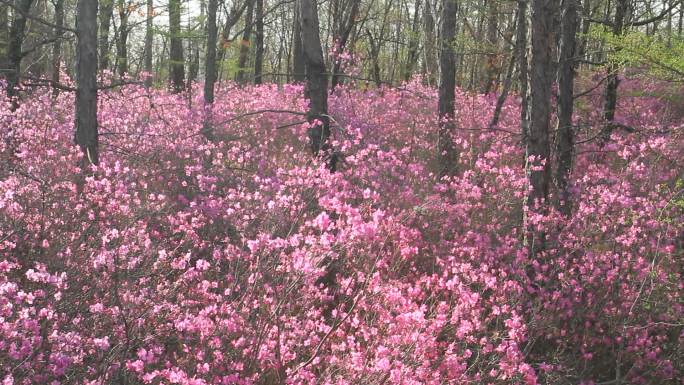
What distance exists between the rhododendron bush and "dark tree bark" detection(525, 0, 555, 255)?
0.40 m

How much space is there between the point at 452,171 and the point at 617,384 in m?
5.45

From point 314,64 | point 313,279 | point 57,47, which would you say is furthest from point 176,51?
point 313,279

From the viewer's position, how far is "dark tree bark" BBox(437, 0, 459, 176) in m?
10.0

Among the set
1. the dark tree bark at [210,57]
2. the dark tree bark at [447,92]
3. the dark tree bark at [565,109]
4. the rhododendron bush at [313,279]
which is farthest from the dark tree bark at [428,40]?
the dark tree bark at [210,57]

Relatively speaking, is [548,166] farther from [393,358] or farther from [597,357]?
[393,358]

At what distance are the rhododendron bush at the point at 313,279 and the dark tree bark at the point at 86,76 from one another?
365 mm

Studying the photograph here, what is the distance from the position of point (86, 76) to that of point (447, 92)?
22.5 feet

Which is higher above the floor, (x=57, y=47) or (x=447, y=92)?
(x=57, y=47)

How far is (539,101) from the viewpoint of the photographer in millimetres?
5711

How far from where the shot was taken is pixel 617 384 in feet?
15.6

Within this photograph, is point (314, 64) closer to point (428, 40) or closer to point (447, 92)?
point (447, 92)

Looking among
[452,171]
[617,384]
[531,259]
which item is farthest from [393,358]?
[452,171]

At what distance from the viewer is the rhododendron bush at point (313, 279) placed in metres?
3.47

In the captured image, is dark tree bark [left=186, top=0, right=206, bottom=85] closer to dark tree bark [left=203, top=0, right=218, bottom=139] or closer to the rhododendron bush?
dark tree bark [left=203, top=0, right=218, bottom=139]
